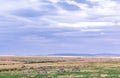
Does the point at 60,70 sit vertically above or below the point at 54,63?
below

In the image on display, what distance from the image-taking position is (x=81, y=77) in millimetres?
41500

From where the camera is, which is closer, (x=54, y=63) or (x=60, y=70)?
(x=60, y=70)

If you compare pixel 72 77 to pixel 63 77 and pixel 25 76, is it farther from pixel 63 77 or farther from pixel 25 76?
pixel 25 76

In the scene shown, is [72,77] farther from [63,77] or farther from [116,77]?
[116,77]

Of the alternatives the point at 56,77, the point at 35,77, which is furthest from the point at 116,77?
the point at 35,77

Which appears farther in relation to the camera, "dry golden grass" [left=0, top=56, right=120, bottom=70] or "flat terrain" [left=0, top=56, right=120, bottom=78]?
"dry golden grass" [left=0, top=56, right=120, bottom=70]

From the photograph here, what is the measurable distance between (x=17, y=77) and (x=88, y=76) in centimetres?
889

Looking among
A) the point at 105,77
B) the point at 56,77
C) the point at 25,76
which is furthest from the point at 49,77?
the point at 105,77

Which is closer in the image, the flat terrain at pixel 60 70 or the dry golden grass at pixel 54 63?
the flat terrain at pixel 60 70

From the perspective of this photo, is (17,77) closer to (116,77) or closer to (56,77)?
(56,77)

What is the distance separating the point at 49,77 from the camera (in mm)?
41844

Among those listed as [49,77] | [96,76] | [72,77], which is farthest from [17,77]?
[96,76]

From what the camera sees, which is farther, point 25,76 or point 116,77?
point 25,76

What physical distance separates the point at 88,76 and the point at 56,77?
13.4 feet
